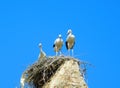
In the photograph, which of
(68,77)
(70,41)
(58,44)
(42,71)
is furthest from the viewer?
(58,44)

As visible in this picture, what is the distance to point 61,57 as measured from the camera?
143ft

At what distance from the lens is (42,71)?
43844 mm

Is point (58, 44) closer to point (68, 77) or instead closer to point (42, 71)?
point (42, 71)

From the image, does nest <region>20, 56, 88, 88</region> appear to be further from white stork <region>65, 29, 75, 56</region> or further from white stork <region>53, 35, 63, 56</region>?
white stork <region>53, 35, 63, 56</region>

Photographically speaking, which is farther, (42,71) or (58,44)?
(58,44)

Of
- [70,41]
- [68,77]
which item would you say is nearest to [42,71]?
[68,77]

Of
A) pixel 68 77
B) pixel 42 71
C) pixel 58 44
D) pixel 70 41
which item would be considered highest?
pixel 58 44

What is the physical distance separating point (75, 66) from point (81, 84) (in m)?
0.90

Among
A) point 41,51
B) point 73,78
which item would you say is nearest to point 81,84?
point 73,78

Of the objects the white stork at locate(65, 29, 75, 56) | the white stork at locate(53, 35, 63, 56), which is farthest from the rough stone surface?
the white stork at locate(53, 35, 63, 56)

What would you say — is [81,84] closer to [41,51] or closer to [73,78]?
[73,78]

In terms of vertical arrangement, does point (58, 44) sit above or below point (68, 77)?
above

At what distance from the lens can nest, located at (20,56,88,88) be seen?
143 ft

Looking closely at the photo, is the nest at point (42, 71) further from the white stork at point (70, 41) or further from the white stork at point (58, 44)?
the white stork at point (58, 44)
